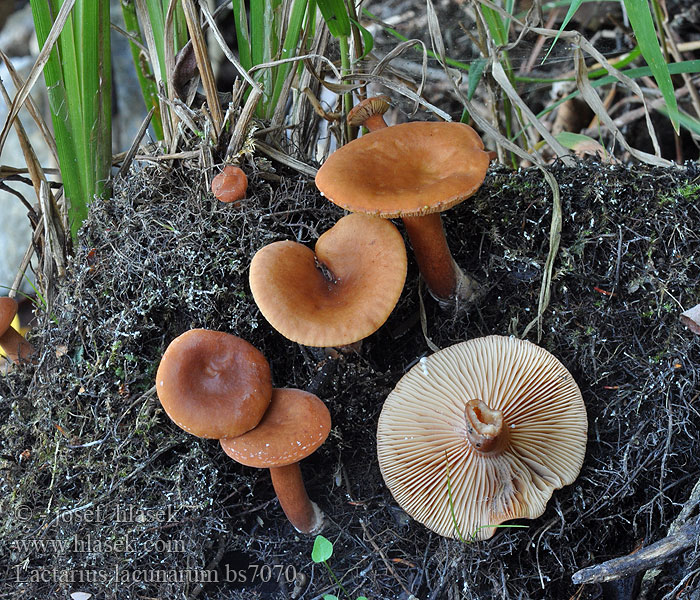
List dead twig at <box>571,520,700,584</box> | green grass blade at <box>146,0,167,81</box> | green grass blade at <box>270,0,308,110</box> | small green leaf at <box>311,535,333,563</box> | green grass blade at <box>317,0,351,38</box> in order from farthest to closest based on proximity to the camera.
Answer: green grass blade at <box>146,0,167,81</box>
green grass blade at <box>270,0,308,110</box>
green grass blade at <box>317,0,351,38</box>
small green leaf at <box>311,535,333,563</box>
dead twig at <box>571,520,700,584</box>

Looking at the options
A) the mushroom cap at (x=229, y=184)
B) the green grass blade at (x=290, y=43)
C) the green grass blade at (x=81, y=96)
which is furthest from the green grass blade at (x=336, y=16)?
the green grass blade at (x=81, y=96)

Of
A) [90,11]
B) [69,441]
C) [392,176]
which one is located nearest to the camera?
[392,176]

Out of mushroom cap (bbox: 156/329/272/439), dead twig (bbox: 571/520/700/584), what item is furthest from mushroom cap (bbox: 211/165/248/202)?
dead twig (bbox: 571/520/700/584)

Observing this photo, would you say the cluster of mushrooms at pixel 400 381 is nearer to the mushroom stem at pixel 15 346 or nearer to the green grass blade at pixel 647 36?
the green grass blade at pixel 647 36

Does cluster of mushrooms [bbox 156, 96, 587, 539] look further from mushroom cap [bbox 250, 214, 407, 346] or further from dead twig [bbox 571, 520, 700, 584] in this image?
dead twig [bbox 571, 520, 700, 584]

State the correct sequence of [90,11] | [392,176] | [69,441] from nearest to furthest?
[392,176], [69,441], [90,11]

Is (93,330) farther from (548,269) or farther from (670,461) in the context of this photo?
(670,461)

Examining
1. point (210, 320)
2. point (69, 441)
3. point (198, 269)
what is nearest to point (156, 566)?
point (69, 441)

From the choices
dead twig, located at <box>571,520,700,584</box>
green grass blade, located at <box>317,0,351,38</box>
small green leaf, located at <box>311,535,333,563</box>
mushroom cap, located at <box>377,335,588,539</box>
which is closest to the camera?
dead twig, located at <box>571,520,700,584</box>
